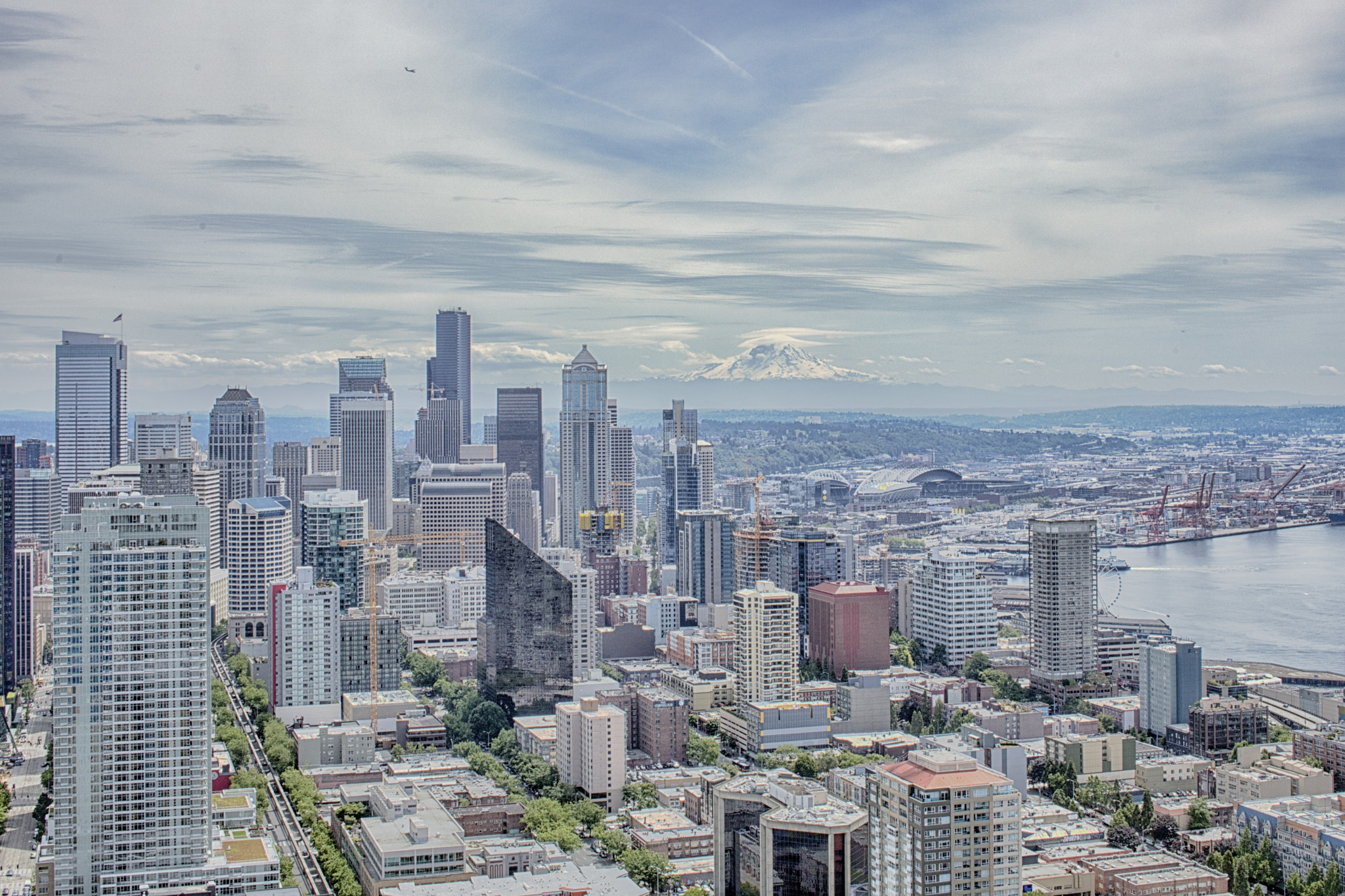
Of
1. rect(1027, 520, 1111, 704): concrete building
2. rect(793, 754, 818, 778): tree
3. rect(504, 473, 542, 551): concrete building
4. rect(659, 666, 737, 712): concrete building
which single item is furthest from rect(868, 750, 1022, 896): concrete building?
rect(504, 473, 542, 551): concrete building

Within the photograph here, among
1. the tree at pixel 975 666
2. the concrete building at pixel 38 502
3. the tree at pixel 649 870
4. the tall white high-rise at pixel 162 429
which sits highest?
the tall white high-rise at pixel 162 429

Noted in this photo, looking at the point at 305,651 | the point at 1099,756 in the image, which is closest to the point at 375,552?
the point at 305,651

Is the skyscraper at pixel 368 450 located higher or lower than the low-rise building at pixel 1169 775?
higher

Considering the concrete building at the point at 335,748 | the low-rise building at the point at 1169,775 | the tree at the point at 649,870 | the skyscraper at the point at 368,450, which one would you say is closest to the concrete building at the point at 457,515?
the skyscraper at the point at 368,450

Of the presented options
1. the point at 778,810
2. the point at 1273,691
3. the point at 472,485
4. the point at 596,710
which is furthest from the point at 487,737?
the point at 472,485

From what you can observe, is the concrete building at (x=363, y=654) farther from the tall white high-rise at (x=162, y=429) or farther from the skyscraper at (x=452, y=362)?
the skyscraper at (x=452, y=362)

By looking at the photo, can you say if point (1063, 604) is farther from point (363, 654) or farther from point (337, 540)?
point (337, 540)

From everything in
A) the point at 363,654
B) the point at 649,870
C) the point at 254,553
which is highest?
the point at 254,553

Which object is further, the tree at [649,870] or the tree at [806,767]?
the tree at [806,767]
